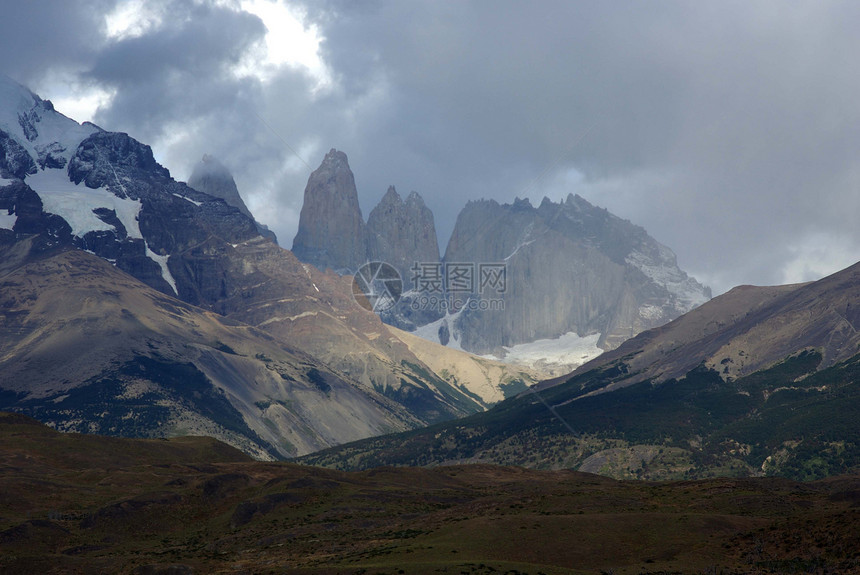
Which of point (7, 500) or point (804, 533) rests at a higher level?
point (7, 500)

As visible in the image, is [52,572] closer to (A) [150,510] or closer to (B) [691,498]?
(A) [150,510]

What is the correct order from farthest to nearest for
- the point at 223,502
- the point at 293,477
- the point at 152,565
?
the point at 293,477 → the point at 223,502 → the point at 152,565

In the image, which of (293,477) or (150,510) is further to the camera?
(293,477)

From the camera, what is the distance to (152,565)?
120 meters

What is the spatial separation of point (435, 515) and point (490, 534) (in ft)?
105

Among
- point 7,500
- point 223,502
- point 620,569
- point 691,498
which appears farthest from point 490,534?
point 7,500

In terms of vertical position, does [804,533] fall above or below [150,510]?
below

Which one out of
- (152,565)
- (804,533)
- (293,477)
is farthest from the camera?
(293,477)

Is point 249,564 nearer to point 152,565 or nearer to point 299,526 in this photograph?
point 152,565

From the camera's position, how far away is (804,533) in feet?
327

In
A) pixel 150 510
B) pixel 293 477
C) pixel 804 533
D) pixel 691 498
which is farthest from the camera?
pixel 293 477

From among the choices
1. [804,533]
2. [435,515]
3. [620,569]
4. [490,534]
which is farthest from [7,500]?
[804,533]

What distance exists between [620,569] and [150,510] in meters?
99.0

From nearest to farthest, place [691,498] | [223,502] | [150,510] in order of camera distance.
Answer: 1. [691,498]
2. [150,510]
3. [223,502]
